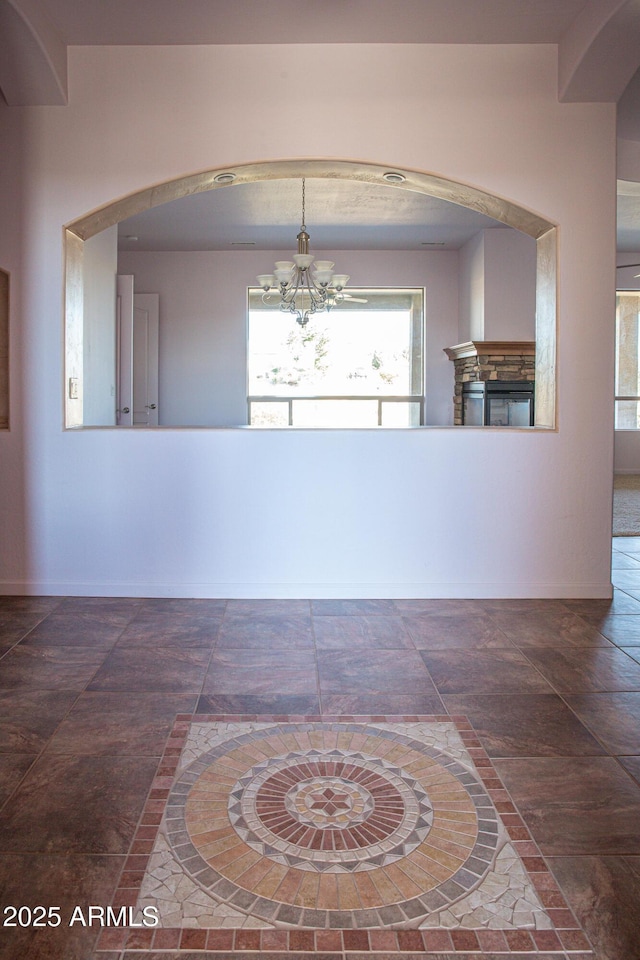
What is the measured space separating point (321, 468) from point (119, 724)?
1.82 metres

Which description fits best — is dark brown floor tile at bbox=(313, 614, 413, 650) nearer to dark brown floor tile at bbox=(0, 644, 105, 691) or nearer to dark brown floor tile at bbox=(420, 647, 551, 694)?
dark brown floor tile at bbox=(420, 647, 551, 694)

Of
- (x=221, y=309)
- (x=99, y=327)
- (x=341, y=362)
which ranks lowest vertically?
(x=99, y=327)

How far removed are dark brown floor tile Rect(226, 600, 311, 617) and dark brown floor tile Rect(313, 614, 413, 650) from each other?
0.16 metres

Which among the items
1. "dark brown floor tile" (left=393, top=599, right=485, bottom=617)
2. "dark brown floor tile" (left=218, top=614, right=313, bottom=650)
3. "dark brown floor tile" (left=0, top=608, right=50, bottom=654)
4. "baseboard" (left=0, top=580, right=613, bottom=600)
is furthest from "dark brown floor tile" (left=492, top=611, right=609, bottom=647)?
"dark brown floor tile" (left=0, top=608, right=50, bottom=654)

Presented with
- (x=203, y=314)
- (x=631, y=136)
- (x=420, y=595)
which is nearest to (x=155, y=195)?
(x=420, y=595)

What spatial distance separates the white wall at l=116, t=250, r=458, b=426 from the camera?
27.3ft

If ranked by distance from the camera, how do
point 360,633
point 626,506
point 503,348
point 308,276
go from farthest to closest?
1. point 503,348
2. point 626,506
3. point 308,276
4. point 360,633

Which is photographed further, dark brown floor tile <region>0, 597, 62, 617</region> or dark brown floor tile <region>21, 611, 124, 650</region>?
dark brown floor tile <region>0, 597, 62, 617</region>

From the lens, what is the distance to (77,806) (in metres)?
1.79

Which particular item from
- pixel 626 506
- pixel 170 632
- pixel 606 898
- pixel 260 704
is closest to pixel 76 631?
pixel 170 632

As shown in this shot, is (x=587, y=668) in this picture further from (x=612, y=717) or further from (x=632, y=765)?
(x=632, y=765)

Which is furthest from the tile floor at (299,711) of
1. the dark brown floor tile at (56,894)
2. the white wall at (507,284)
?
the white wall at (507,284)

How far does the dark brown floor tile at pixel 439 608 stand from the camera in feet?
11.4

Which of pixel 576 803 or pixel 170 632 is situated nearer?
pixel 576 803
